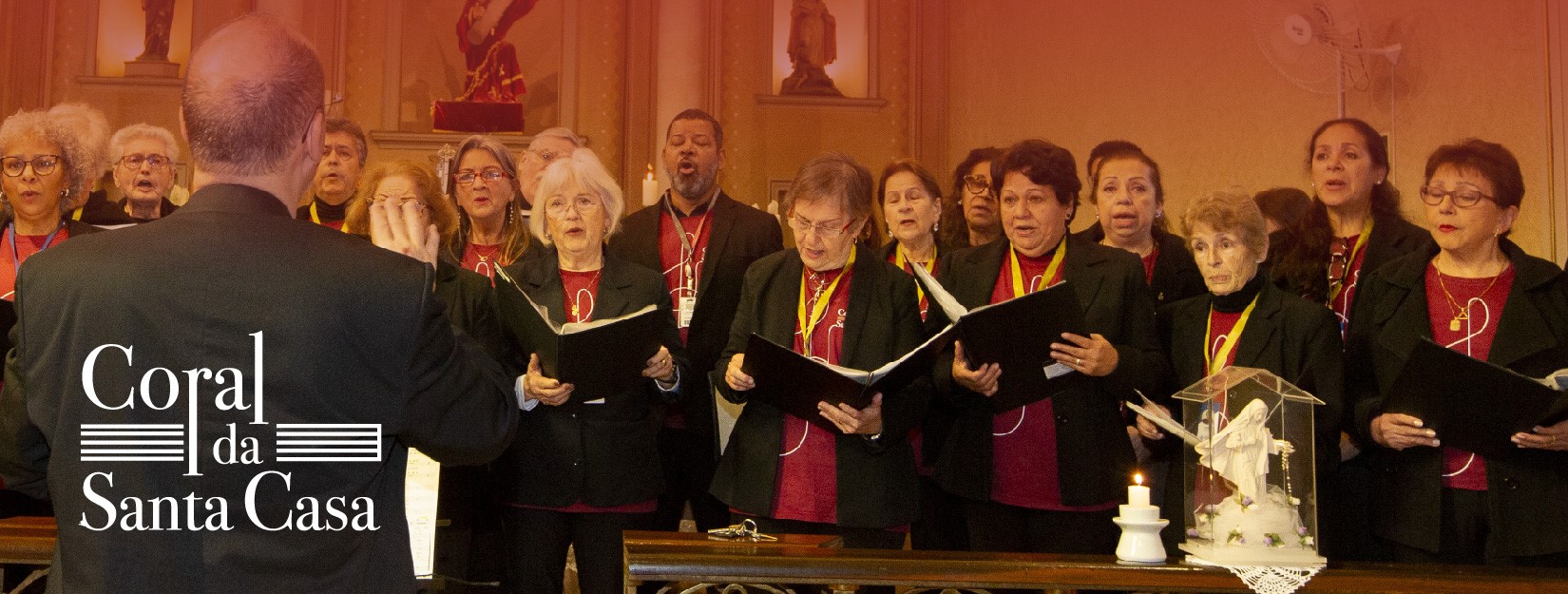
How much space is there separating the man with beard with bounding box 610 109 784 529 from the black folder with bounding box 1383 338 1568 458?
195cm

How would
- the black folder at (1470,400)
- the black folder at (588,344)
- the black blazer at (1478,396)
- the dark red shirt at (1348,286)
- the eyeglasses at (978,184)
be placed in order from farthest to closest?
1. the eyeglasses at (978,184)
2. the dark red shirt at (1348,286)
3. the black blazer at (1478,396)
4. the black folder at (588,344)
5. the black folder at (1470,400)

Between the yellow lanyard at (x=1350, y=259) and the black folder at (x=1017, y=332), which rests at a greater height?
the yellow lanyard at (x=1350, y=259)

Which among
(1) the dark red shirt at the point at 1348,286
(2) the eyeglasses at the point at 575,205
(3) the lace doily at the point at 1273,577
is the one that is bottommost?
(3) the lace doily at the point at 1273,577

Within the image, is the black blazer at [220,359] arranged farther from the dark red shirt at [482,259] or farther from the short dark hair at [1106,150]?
the short dark hair at [1106,150]

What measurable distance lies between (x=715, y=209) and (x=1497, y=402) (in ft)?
8.11

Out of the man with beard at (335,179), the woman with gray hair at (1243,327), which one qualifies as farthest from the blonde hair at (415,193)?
the woman with gray hair at (1243,327)

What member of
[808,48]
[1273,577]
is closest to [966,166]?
[1273,577]

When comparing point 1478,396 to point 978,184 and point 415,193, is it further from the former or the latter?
point 415,193

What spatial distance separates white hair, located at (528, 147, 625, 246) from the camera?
3715 millimetres

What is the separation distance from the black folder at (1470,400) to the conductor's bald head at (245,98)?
96.3 inches

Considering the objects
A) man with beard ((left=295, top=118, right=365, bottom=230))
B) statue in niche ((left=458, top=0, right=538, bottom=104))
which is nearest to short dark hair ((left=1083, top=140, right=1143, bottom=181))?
man with beard ((left=295, top=118, right=365, bottom=230))

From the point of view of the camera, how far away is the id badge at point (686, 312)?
409 cm

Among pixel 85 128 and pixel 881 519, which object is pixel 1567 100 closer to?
pixel 881 519

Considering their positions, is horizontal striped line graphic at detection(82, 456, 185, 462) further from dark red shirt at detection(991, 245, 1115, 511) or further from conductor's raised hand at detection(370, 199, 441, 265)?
dark red shirt at detection(991, 245, 1115, 511)
